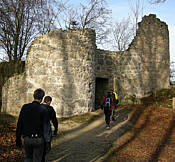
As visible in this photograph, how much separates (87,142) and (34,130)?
356 cm

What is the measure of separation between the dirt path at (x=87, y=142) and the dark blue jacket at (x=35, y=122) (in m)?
1.88

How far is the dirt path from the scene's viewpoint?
532 centimetres

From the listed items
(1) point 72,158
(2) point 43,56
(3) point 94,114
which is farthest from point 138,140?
(2) point 43,56

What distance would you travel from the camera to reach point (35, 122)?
345 cm

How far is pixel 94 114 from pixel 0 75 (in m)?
8.34

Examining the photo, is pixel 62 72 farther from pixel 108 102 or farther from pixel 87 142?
pixel 87 142

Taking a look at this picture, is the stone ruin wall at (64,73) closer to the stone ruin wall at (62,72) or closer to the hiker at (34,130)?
the stone ruin wall at (62,72)

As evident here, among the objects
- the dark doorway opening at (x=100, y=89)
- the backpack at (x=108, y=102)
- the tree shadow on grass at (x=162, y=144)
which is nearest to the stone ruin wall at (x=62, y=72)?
the backpack at (x=108, y=102)

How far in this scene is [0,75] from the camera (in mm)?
15031

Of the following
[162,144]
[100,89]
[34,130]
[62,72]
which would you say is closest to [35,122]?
[34,130]

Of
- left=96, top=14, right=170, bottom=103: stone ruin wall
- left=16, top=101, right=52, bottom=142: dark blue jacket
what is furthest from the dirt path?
left=96, top=14, right=170, bottom=103: stone ruin wall

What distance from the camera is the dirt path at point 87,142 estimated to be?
532 cm

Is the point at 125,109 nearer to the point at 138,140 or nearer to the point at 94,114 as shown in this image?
the point at 94,114

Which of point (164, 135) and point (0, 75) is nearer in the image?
point (164, 135)
